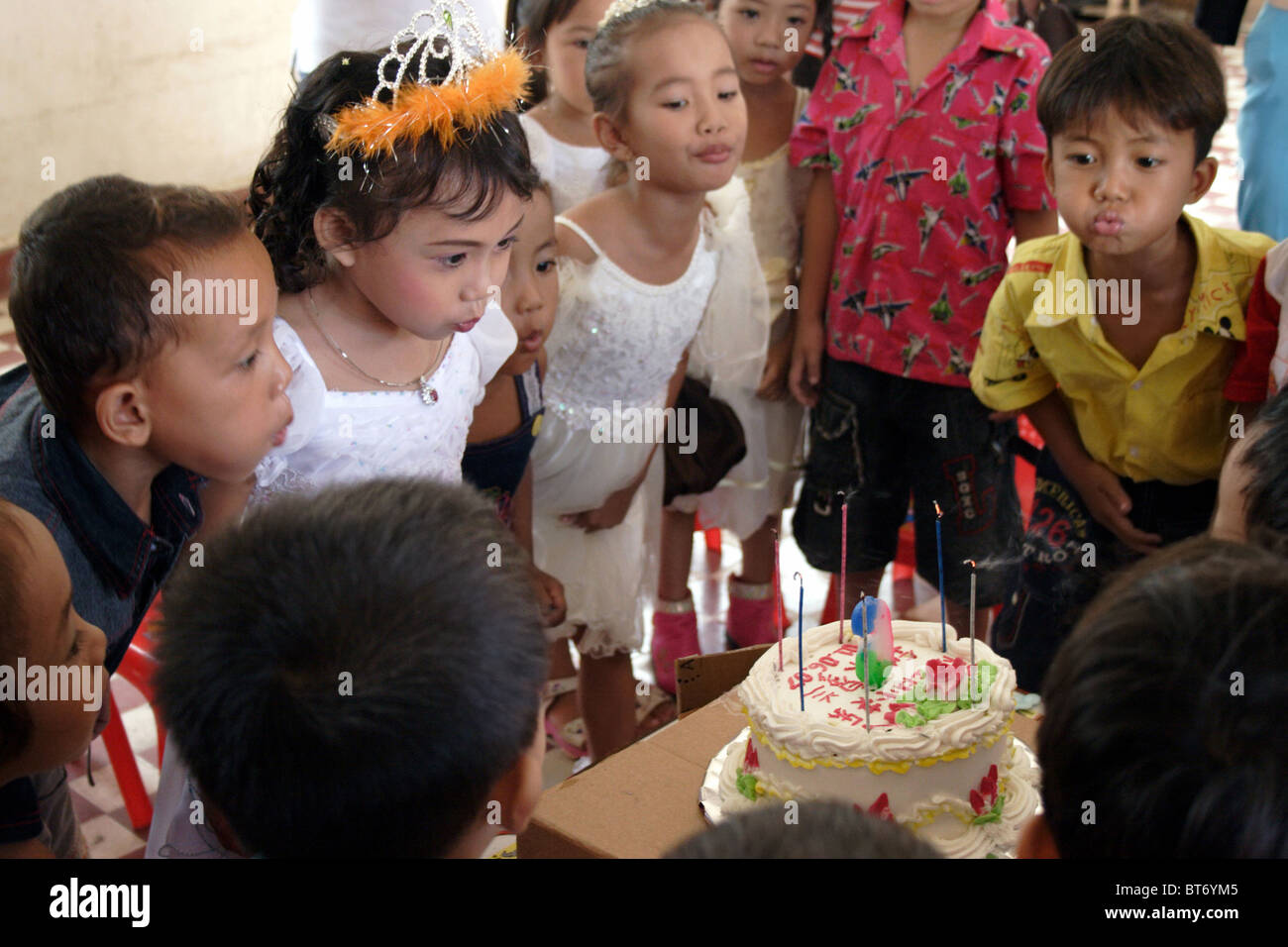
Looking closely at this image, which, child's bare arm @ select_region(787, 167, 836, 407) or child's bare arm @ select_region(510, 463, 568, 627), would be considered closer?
child's bare arm @ select_region(510, 463, 568, 627)

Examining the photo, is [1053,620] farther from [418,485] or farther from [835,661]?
[418,485]

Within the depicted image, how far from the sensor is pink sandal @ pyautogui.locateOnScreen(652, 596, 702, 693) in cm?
277

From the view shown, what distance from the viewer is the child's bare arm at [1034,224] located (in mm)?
2316

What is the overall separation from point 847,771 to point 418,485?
0.61 m

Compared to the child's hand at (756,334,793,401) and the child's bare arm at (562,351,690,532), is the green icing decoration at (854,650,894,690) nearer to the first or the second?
the child's bare arm at (562,351,690,532)

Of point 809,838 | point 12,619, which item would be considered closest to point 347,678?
point 809,838

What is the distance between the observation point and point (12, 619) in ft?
3.76

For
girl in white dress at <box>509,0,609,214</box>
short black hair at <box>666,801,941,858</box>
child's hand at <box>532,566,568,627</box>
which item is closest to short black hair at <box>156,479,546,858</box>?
short black hair at <box>666,801,941,858</box>

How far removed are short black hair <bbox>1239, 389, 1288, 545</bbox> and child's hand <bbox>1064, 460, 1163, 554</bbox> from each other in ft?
1.86

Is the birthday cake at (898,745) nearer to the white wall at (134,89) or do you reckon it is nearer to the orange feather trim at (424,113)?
the orange feather trim at (424,113)

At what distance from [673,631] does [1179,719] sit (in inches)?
80.1

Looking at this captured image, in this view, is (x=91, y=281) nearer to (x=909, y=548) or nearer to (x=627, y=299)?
(x=627, y=299)
